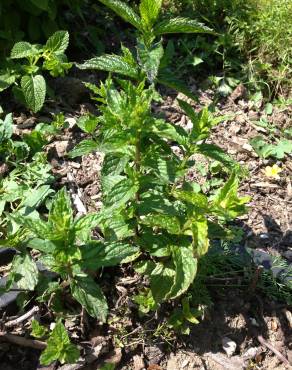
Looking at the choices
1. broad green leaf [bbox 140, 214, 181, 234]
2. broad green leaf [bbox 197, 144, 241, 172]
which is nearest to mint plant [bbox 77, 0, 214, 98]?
broad green leaf [bbox 197, 144, 241, 172]

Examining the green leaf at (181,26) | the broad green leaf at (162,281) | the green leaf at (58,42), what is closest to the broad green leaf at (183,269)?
the broad green leaf at (162,281)

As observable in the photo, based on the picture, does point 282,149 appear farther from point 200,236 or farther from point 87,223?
point 87,223

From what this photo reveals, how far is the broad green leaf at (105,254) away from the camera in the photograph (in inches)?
81.0

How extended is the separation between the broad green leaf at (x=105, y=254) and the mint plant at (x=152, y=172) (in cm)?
6

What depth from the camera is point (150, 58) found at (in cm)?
203

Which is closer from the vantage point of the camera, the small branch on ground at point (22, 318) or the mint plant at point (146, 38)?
the mint plant at point (146, 38)

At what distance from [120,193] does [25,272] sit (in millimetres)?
562

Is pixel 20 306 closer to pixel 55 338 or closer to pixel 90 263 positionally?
pixel 55 338

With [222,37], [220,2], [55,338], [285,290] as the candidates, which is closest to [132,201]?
[55,338]

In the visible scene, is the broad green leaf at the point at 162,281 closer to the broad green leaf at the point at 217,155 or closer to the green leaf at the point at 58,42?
the broad green leaf at the point at 217,155

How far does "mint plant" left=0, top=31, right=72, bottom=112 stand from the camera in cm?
308

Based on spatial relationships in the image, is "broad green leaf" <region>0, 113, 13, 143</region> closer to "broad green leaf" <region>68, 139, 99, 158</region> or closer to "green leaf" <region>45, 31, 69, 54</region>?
"green leaf" <region>45, 31, 69, 54</region>

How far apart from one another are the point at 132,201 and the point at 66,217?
0.32 metres

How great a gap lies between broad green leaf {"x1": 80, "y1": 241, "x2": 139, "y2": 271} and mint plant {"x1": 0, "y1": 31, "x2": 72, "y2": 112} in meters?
1.32
